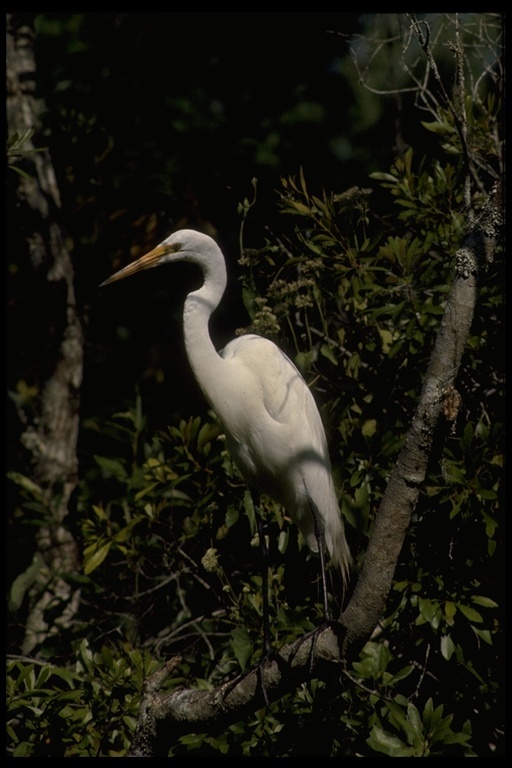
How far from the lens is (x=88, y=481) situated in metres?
3.35

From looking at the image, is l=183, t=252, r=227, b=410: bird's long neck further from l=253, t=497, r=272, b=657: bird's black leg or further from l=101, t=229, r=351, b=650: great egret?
l=253, t=497, r=272, b=657: bird's black leg

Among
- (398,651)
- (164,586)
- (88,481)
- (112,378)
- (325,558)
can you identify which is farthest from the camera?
(112,378)

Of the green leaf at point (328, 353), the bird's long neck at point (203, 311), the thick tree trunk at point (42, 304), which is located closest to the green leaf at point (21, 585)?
the thick tree trunk at point (42, 304)

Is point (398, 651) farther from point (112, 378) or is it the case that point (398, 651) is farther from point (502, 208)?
point (112, 378)

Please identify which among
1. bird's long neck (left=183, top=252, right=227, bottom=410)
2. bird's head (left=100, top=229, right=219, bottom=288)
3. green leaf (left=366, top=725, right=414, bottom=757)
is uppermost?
bird's head (left=100, top=229, right=219, bottom=288)

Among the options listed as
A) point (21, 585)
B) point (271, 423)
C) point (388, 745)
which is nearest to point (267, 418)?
point (271, 423)

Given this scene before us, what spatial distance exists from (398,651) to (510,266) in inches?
38.3

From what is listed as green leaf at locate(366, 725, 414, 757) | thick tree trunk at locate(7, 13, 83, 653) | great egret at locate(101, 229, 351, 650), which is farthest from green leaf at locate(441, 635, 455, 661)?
thick tree trunk at locate(7, 13, 83, 653)

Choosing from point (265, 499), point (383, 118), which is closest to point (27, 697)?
point (265, 499)

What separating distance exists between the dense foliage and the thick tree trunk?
461 mm

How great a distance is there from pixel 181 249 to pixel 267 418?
0.49m

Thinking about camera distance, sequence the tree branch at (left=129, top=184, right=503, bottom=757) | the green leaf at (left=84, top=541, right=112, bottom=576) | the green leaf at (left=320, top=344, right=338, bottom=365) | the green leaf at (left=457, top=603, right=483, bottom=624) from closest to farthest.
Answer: the tree branch at (left=129, top=184, right=503, bottom=757), the green leaf at (left=457, top=603, right=483, bottom=624), the green leaf at (left=320, top=344, right=338, bottom=365), the green leaf at (left=84, top=541, right=112, bottom=576)

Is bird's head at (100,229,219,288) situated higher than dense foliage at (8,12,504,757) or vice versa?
bird's head at (100,229,219,288)

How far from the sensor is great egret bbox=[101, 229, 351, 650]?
6.91ft
